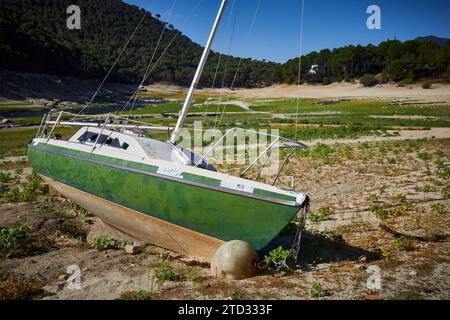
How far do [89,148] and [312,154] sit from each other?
12877 mm

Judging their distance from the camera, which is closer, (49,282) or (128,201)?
(49,282)

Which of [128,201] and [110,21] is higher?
[110,21]

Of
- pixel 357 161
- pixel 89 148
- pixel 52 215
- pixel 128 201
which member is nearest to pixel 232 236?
pixel 128 201

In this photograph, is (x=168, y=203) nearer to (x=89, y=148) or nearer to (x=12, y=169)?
(x=89, y=148)

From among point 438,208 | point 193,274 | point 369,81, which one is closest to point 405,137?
point 438,208

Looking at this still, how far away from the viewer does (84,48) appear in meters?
123

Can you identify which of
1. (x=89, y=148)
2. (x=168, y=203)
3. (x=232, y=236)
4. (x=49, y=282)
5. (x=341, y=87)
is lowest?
(x=49, y=282)

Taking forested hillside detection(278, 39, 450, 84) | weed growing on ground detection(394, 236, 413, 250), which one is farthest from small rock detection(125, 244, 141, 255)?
forested hillside detection(278, 39, 450, 84)

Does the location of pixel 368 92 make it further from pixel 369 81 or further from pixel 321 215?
pixel 321 215

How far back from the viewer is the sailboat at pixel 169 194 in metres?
6.38

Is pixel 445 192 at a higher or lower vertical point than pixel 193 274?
higher

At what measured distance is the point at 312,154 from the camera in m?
19.2

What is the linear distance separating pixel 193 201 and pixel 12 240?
166 inches
